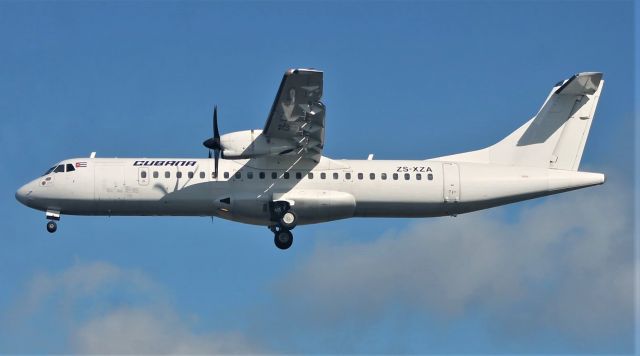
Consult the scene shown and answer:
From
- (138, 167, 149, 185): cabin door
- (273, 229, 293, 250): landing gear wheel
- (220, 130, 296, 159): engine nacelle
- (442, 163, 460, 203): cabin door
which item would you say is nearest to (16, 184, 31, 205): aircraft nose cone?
(138, 167, 149, 185): cabin door

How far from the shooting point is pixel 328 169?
3353cm

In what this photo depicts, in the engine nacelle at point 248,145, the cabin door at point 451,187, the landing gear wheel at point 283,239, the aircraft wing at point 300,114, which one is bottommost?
the landing gear wheel at point 283,239

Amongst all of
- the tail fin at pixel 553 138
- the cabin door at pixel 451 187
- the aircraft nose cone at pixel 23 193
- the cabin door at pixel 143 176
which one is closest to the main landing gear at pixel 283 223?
the cabin door at pixel 143 176

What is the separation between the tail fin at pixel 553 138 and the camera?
34.9 meters

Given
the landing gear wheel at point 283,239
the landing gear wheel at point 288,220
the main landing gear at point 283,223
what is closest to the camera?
the main landing gear at point 283,223

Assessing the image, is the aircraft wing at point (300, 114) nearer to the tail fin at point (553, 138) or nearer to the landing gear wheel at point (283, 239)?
the landing gear wheel at point (283, 239)

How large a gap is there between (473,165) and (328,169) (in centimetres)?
464

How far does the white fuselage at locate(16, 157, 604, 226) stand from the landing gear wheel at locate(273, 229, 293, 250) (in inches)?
22.3

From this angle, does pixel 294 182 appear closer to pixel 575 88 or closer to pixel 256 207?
pixel 256 207

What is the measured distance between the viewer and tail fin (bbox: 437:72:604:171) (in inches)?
1374

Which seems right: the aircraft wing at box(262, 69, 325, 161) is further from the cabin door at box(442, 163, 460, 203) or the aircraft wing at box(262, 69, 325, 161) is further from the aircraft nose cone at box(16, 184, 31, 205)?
the aircraft nose cone at box(16, 184, 31, 205)

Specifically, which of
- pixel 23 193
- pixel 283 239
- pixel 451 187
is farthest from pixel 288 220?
pixel 23 193

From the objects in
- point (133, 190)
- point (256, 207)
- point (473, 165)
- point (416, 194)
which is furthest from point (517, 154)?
point (133, 190)

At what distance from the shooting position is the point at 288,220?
33.1 metres
